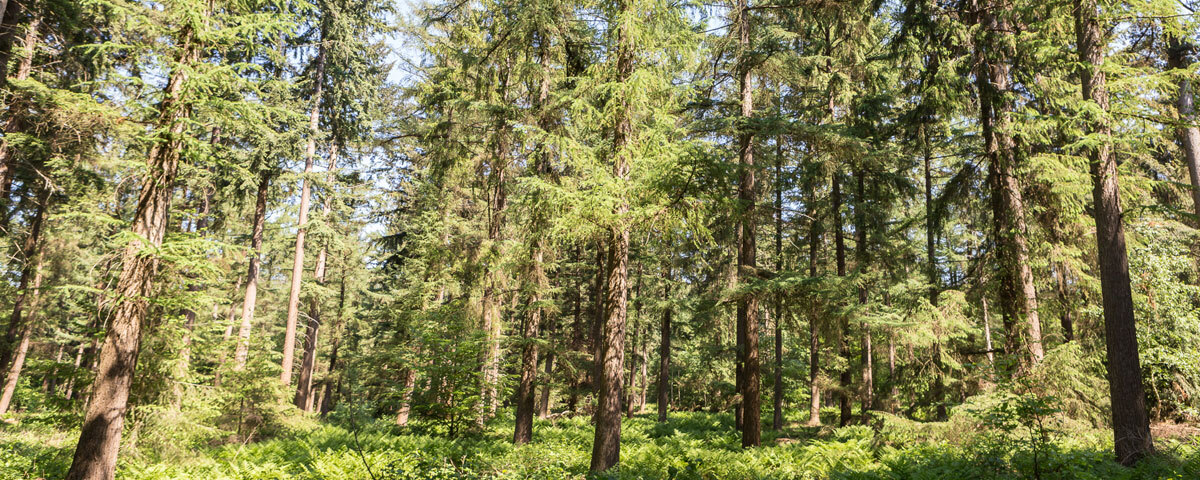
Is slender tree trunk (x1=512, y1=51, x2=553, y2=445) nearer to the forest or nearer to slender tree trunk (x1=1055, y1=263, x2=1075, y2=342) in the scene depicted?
the forest

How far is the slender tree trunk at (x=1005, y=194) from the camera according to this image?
988 cm

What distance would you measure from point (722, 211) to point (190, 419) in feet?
32.0

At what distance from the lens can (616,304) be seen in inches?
354

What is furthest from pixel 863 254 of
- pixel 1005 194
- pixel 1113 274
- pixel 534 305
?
pixel 534 305

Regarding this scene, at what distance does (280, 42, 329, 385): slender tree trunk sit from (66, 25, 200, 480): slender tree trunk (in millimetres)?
10880

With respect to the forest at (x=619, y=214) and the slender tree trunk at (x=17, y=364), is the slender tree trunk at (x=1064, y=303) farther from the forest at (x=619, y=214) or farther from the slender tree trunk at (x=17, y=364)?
the slender tree trunk at (x=17, y=364)

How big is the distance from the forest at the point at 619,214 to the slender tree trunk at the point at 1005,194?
67 mm

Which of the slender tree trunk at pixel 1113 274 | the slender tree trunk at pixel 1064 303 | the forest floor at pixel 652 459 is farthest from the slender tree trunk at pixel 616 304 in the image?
the slender tree trunk at pixel 1064 303

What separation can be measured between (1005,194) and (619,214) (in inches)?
311

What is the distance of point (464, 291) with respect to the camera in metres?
15.3

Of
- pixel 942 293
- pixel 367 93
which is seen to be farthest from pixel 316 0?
pixel 942 293

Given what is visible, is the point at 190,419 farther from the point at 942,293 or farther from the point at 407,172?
the point at 407,172

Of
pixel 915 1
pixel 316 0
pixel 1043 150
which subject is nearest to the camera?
pixel 915 1

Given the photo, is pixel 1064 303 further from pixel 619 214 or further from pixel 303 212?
pixel 303 212
